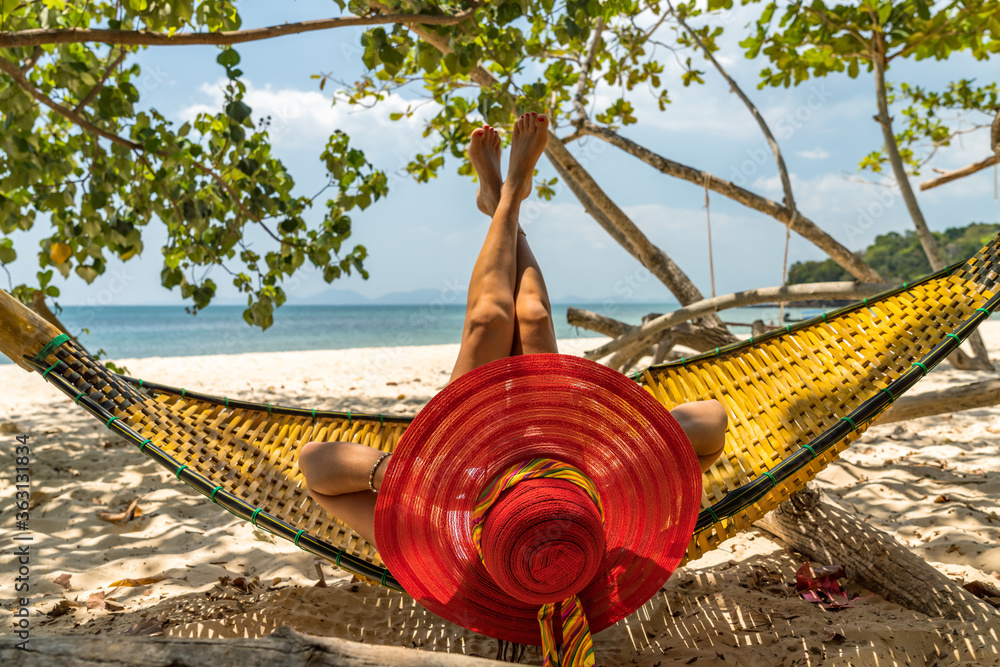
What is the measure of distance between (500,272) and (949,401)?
4.50 feet

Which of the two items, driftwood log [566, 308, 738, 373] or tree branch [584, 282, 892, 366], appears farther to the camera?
driftwood log [566, 308, 738, 373]

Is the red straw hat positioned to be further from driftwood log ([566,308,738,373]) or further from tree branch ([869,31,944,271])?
tree branch ([869,31,944,271])

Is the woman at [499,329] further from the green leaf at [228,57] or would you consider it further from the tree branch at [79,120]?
the tree branch at [79,120]

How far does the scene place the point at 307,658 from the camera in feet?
2.23

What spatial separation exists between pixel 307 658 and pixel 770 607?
1.14m

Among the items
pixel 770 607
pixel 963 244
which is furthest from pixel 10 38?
pixel 963 244

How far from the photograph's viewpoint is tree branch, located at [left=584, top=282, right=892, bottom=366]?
2.61m

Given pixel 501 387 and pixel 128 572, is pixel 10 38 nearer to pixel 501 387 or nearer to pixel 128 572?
pixel 128 572

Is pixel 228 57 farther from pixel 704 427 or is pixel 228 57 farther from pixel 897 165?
pixel 897 165

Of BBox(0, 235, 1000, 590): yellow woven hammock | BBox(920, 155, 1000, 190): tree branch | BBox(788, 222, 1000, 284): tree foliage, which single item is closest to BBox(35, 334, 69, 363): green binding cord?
BBox(0, 235, 1000, 590): yellow woven hammock

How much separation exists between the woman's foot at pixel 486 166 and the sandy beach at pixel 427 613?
1136 millimetres

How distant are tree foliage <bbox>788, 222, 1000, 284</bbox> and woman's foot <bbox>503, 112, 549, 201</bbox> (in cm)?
2352

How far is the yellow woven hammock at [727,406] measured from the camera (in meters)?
1.31

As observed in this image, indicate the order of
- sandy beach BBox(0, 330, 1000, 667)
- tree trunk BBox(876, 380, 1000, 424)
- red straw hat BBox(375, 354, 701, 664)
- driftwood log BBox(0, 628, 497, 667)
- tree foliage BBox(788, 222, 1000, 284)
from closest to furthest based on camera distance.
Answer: driftwood log BBox(0, 628, 497, 667) → red straw hat BBox(375, 354, 701, 664) → sandy beach BBox(0, 330, 1000, 667) → tree trunk BBox(876, 380, 1000, 424) → tree foliage BBox(788, 222, 1000, 284)
